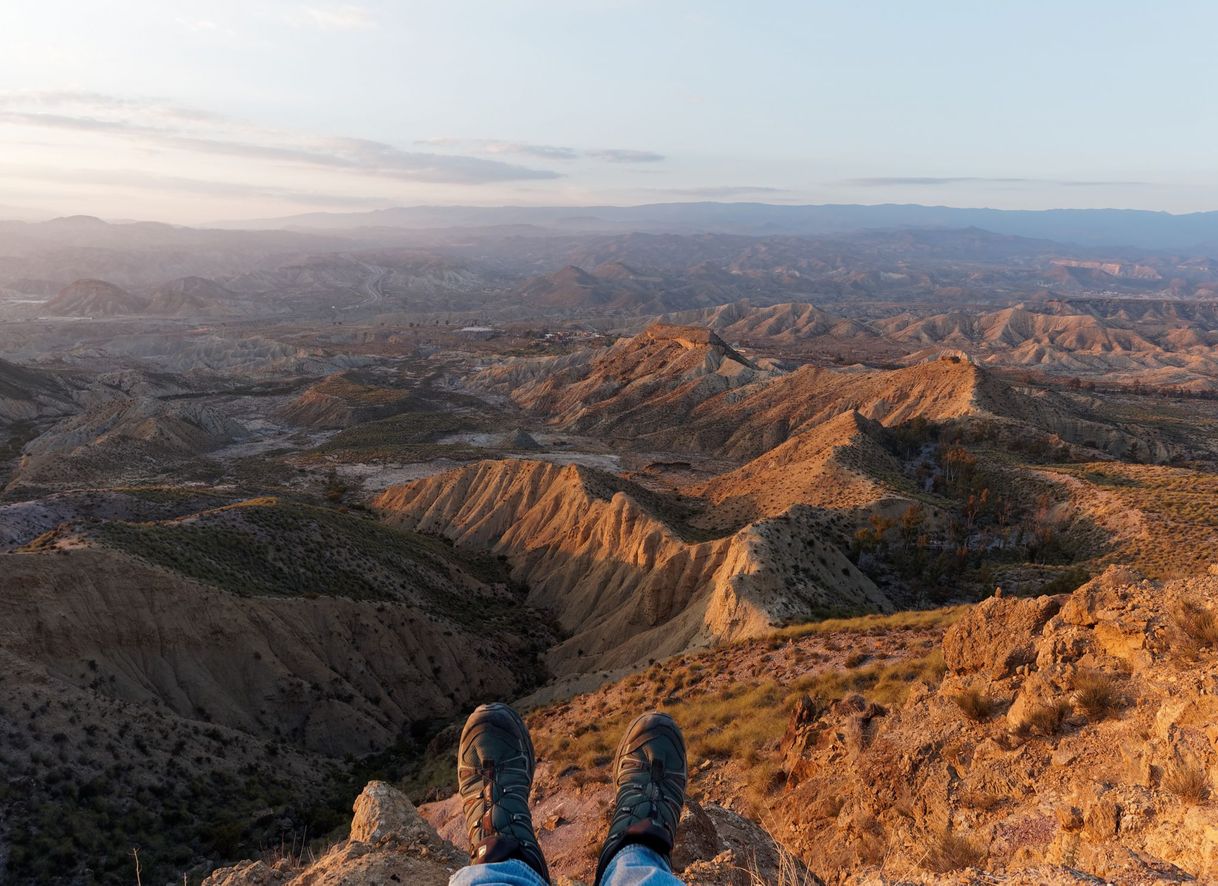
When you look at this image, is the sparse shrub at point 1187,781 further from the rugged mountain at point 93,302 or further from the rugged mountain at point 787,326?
the rugged mountain at point 93,302

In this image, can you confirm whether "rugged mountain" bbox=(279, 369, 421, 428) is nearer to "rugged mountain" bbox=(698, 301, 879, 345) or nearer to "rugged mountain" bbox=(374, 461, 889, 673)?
"rugged mountain" bbox=(374, 461, 889, 673)

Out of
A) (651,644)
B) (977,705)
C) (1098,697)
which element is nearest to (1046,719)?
(1098,697)

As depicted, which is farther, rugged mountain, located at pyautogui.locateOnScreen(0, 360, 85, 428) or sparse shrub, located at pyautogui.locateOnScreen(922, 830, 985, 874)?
rugged mountain, located at pyautogui.locateOnScreen(0, 360, 85, 428)

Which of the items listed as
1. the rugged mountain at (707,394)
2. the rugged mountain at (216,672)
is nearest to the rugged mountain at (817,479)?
the rugged mountain at (707,394)

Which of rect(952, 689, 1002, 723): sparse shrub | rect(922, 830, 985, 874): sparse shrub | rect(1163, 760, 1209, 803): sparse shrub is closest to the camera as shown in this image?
rect(1163, 760, 1209, 803): sparse shrub

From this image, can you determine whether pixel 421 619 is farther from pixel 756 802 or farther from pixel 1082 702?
pixel 1082 702

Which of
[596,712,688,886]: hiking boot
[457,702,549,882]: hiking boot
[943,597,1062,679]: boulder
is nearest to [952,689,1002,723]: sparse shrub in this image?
[943,597,1062,679]: boulder

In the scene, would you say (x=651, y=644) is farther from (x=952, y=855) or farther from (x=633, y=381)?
(x=633, y=381)
